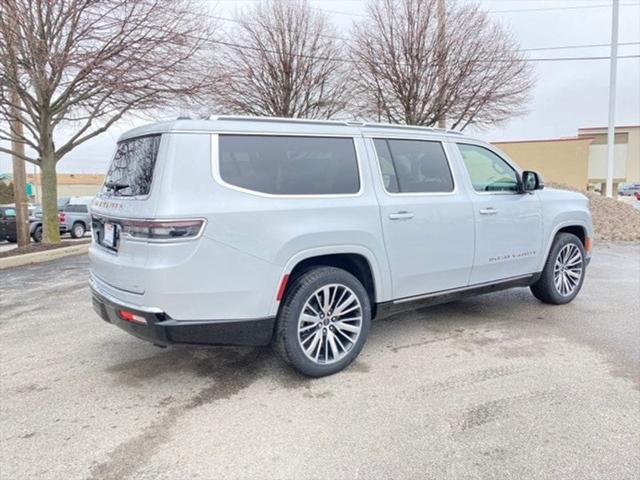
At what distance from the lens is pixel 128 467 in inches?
98.0

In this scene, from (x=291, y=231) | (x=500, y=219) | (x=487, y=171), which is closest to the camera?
(x=291, y=231)

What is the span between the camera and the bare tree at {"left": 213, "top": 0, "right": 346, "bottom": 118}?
15422 mm

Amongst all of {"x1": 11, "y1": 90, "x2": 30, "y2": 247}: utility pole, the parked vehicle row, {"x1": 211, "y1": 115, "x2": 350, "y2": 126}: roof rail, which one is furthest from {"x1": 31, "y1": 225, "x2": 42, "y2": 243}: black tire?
{"x1": 211, "y1": 115, "x2": 350, "y2": 126}: roof rail

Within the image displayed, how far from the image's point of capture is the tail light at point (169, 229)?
2.88 metres

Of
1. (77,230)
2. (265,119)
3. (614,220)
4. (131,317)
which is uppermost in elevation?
(265,119)

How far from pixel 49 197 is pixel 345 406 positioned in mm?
10447

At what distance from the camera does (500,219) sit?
456 cm

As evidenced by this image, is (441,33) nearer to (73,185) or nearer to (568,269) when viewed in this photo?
(568,269)

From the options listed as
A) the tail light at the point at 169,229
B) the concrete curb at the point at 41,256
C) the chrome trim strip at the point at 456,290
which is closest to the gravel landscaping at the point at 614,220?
the chrome trim strip at the point at 456,290

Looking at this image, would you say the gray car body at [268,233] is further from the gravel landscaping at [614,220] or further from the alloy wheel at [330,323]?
the gravel landscaping at [614,220]

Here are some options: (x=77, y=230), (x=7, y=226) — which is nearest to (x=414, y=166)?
(x=7, y=226)

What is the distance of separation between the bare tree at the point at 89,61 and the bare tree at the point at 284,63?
487 centimetres

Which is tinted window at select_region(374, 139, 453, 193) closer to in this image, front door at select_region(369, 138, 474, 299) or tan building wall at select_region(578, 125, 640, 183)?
front door at select_region(369, 138, 474, 299)

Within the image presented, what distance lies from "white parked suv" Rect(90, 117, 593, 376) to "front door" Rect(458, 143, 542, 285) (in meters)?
0.02
